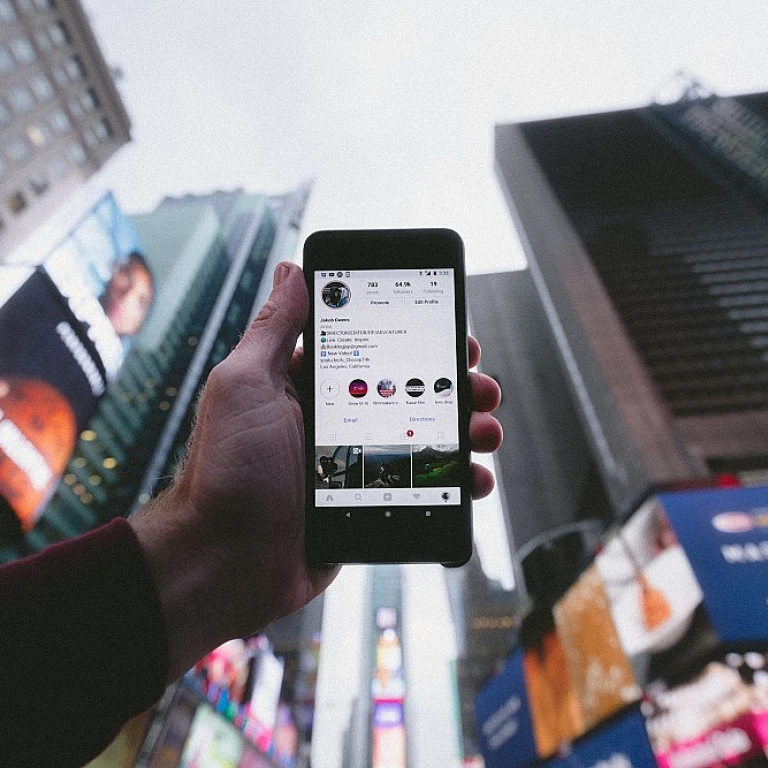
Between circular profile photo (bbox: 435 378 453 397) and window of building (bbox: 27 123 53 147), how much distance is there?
50.6m

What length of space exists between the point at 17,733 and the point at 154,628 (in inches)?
18.0

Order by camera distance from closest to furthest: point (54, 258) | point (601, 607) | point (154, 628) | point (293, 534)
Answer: point (154, 628) < point (293, 534) < point (601, 607) < point (54, 258)

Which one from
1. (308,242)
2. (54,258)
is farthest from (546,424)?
(308,242)

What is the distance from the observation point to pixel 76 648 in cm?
160

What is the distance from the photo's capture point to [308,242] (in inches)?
117

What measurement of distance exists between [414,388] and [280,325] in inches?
36.6

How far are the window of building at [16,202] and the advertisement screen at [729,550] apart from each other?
155ft

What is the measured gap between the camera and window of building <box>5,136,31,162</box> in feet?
115

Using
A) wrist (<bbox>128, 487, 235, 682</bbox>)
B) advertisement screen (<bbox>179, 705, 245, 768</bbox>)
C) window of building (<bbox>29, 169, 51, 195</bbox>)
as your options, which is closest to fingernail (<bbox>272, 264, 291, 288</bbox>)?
wrist (<bbox>128, 487, 235, 682</bbox>)

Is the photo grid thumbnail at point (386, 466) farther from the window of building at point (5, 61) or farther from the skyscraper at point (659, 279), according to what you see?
the window of building at point (5, 61)

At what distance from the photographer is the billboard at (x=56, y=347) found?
62.6 ft

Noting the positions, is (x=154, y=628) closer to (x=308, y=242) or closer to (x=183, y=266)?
(x=308, y=242)

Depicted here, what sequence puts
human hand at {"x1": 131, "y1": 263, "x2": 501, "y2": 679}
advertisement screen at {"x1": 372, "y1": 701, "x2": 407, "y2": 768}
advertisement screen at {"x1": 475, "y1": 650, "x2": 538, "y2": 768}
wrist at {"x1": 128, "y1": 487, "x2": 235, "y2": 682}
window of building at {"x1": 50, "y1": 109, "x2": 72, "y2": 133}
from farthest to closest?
advertisement screen at {"x1": 372, "y1": 701, "x2": 407, "y2": 768} → window of building at {"x1": 50, "y1": 109, "x2": 72, "y2": 133} → advertisement screen at {"x1": 475, "y1": 650, "x2": 538, "y2": 768} → human hand at {"x1": 131, "y1": 263, "x2": 501, "y2": 679} → wrist at {"x1": 128, "y1": 487, "x2": 235, "y2": 682}

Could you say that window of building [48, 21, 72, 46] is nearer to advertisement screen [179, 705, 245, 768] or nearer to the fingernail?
advertisement screen [179, 705, 245, 768]
